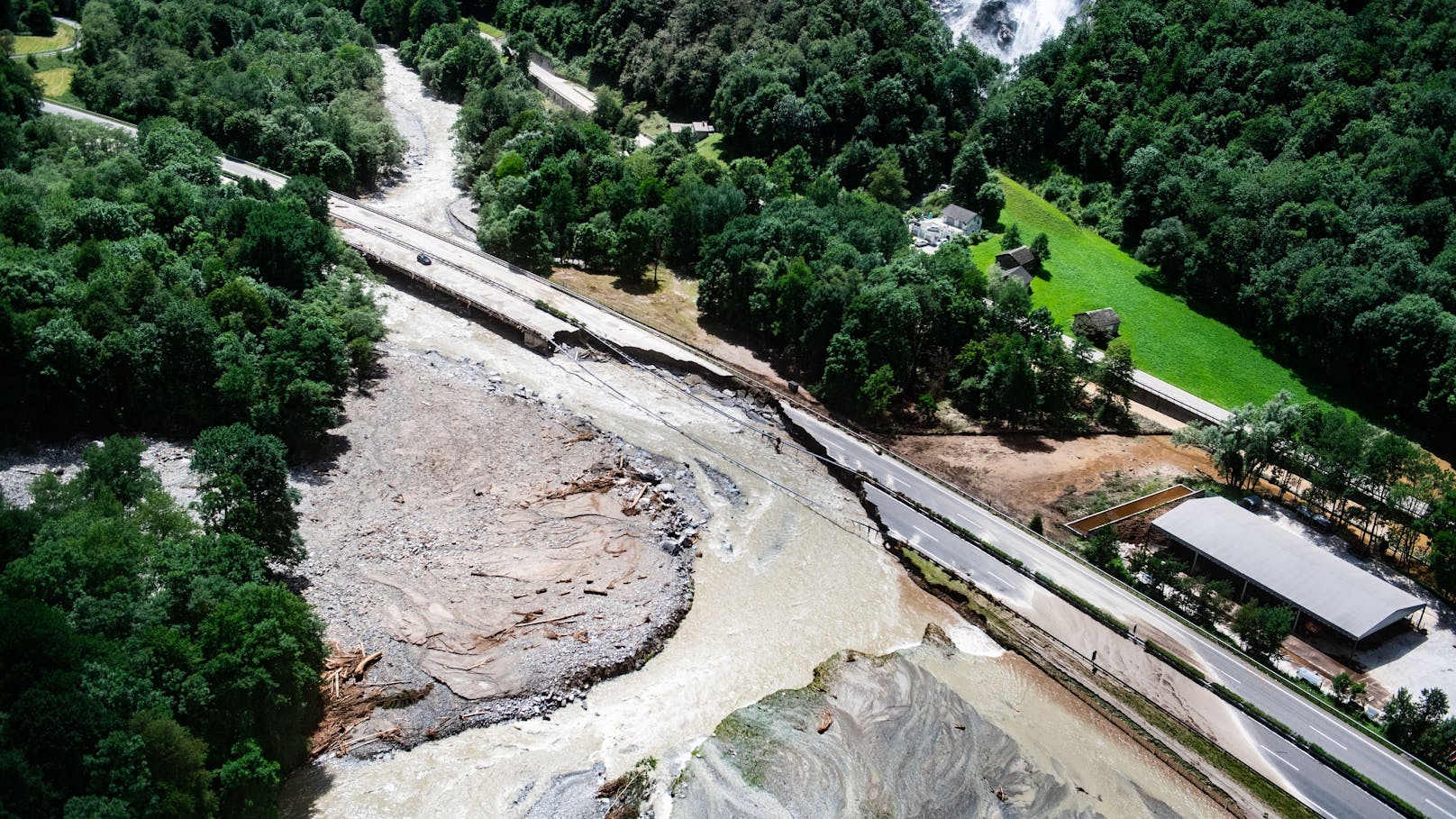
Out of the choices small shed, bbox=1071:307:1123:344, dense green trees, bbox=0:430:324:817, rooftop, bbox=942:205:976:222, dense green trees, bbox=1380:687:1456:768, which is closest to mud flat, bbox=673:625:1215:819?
dense green trees, bbox=1380:687:1456:768

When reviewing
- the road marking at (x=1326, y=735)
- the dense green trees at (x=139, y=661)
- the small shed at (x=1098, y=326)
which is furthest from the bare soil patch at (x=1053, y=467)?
the dense green trees at (x=139, y=661)

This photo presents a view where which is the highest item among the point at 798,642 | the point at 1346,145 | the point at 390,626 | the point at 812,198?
the point at 1346,145

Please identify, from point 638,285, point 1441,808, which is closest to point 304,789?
point 1441,808

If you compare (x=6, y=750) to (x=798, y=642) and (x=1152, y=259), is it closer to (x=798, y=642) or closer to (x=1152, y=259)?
(x=798, y=642)

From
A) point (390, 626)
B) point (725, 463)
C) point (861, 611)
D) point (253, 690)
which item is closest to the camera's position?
point (253, 690)

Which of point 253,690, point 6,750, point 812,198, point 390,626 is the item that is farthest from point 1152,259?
point 6,750

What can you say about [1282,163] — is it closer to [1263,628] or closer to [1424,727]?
[1263,628]
